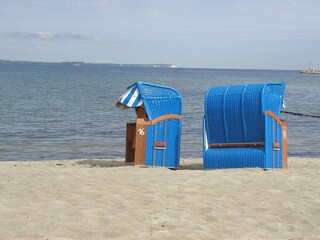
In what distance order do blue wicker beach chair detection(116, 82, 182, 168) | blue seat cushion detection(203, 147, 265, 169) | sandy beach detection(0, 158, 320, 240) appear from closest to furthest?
sandy beach detection(0, 158, 320, 240), blue seat cushion detection(203, 147, 265, 169), blue wicker beach chair detection(116, 82, 182, 168)

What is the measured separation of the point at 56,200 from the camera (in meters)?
6.95

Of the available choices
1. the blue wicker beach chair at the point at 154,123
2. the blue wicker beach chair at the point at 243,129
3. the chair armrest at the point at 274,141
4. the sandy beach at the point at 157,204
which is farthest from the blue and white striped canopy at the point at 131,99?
the chair armrest at the point at 274,141

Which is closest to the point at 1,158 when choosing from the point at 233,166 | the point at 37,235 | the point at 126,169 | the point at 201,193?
the point at 126,169

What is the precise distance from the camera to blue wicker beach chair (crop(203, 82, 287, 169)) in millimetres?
10305

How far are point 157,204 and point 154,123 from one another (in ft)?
12.5

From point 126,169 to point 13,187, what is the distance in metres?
2.73

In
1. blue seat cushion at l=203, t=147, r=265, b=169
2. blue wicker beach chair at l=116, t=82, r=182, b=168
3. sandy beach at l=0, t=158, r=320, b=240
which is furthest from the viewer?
blue wicker beach chair at l=116, t=82, r=182, b=168

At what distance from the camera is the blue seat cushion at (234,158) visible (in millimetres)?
10289

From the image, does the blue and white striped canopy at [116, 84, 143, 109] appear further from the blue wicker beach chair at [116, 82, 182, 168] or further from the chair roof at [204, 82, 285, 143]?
the chair roof at [204, 82, 285, 143]

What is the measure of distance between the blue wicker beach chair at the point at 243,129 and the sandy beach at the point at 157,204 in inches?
27.9

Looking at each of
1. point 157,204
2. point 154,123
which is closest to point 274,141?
point 154,123

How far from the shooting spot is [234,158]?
10.4 m

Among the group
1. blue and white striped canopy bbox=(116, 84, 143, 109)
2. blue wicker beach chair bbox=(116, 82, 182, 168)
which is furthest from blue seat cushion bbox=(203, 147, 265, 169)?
blue and white striped canopy bbox=(116, 84, 143, 109)

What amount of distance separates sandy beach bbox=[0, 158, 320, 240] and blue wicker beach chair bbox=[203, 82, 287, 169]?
0.71 meters
